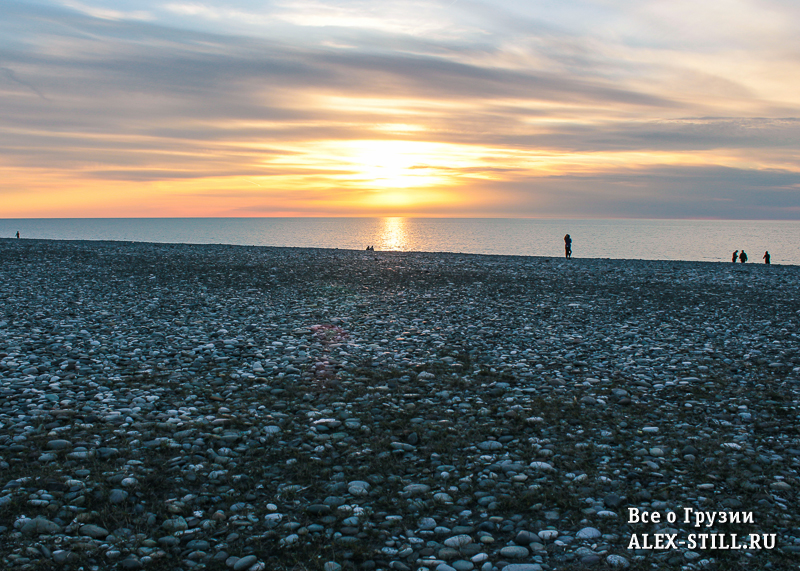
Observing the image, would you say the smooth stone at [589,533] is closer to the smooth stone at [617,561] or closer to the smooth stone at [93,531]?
the smooth stone at [617,561]

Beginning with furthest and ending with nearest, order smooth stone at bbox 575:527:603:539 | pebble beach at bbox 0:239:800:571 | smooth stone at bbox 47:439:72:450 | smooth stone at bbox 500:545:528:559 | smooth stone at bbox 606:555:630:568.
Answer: smooth stone at bbox 47:439:72:450, smooth stone at bbox 575:527:603:539, pebble beach at bbox 0:239:800:571, smooth stone at bbox 500:545:528:559, smooth stone at bbox 606:555:630:568

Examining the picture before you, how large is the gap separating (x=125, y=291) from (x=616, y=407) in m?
20.1

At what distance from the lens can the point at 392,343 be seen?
525 inches

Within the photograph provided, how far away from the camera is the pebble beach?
498 cm

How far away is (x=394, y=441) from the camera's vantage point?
7.46 metres

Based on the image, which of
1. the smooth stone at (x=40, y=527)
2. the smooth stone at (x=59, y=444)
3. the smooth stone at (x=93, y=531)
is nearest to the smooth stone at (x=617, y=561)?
the smooth stone at (x=93, y=531)

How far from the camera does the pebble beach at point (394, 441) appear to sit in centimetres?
498

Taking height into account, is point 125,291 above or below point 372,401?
above

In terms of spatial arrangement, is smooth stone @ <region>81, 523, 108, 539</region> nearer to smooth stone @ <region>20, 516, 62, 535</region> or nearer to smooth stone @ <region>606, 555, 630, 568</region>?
smooth stone @ <region>20, 516, 62, 535</region>

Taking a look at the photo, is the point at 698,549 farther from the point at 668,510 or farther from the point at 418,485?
the point at 418,485

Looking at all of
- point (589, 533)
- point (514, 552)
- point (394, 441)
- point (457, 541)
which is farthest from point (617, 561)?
point (394, 441)

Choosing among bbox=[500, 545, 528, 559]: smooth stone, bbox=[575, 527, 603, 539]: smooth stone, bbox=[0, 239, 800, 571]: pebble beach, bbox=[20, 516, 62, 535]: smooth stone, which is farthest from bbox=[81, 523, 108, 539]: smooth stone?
bbox=[575, 527, 603, 539]: smooth stone

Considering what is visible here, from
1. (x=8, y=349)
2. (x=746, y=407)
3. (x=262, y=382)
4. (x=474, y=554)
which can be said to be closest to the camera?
(x=474, y=554)

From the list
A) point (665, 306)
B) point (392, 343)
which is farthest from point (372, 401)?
point (665, 306)
